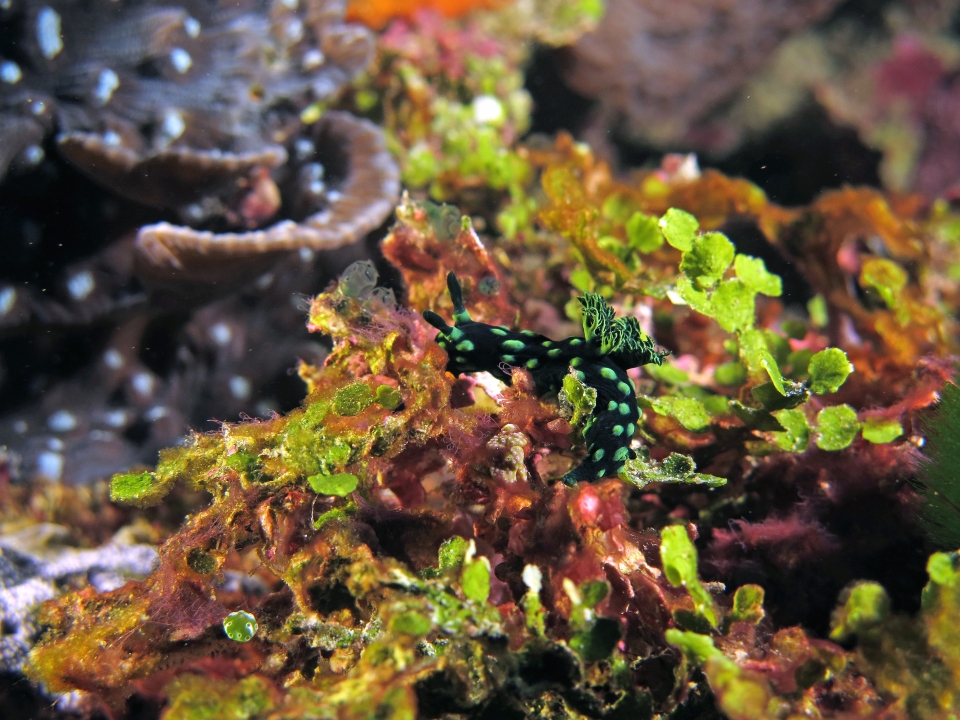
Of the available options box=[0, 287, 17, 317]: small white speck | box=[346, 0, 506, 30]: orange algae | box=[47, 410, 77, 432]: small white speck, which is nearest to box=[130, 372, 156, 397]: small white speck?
box=[47, 410, 77, 432]: small white speck

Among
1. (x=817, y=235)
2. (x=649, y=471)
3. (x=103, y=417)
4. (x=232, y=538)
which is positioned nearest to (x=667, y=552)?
(x=649, y=471)

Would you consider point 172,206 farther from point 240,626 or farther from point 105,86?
point 240,626

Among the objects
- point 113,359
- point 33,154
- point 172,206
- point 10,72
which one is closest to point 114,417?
point 113,359

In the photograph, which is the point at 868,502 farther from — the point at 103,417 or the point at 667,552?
the point at 103,417

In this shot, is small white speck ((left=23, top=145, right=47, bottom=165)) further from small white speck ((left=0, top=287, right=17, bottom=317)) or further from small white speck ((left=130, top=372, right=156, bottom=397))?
small white speck ((left=130, top=372, right=156, bottom=397))

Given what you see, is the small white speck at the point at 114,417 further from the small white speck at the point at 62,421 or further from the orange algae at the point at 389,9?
the orange algae at the point at 389,9

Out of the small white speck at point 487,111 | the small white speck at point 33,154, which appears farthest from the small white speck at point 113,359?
the small white speck at point 487,111
